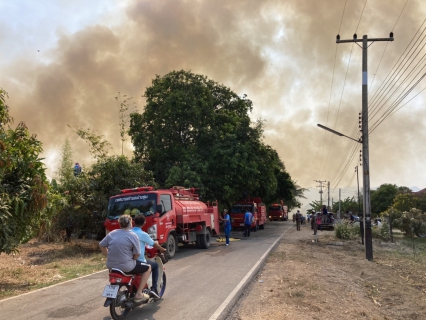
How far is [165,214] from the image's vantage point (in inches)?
559

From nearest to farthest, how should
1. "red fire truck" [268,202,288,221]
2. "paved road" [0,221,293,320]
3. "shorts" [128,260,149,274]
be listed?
"shorts" [128,260,149,274]
"paved road" [0,221,293,320]
"red fire truck" [268,202,288,221]

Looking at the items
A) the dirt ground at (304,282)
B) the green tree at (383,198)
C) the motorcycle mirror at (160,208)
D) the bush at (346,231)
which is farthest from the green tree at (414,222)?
the green tree at (383,198)

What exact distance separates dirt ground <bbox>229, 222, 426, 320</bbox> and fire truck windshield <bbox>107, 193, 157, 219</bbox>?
15.0 ft

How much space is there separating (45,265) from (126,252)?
299 inches

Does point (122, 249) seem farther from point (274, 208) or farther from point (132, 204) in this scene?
point (274, 208)

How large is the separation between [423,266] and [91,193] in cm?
1391

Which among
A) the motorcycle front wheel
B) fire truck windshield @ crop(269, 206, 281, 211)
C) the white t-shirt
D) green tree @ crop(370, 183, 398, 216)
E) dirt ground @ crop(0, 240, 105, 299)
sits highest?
green tree @ crop(370, 183, 398, 216)

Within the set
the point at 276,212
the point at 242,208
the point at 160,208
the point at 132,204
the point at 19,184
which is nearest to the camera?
the point at 19,184

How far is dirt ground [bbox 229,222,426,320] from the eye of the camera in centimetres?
691

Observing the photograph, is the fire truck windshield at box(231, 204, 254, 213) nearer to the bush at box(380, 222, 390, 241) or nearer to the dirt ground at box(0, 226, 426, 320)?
the bush at box(380, 222, 390, 241)

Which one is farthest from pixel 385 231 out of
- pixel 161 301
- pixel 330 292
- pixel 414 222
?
pixel 161 301

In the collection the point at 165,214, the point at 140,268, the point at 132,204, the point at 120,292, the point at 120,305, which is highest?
the point at 132,204

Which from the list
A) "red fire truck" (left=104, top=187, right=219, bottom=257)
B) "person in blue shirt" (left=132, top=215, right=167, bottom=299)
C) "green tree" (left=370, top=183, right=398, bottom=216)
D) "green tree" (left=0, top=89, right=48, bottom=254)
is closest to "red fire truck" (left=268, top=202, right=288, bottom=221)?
"green tree" (left=370, top=183, right=398, bottom=216)

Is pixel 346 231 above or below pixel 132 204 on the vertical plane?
below
